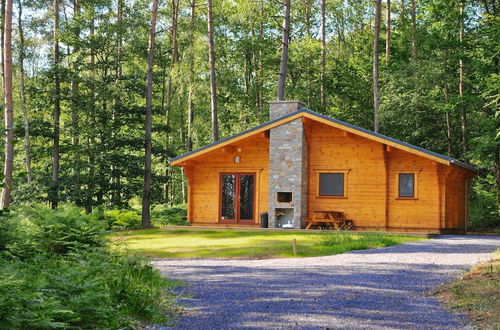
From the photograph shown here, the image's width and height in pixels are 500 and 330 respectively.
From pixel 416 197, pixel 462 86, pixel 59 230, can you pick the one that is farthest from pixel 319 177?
pixel 59 230

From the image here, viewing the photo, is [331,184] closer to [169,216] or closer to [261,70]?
[169,216]

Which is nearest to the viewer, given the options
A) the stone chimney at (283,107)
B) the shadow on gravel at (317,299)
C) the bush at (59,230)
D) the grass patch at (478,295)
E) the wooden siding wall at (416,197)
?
the shadow on gravel at (317,299)

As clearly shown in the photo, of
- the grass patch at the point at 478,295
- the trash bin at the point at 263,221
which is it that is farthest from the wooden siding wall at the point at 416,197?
the grass patch at the point at 478,295

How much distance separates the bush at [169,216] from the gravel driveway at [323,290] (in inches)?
556

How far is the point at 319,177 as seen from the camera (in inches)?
821

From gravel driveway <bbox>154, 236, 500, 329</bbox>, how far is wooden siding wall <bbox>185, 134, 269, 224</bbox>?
Answer: 8794 millimetres

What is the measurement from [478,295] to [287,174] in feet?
43.7

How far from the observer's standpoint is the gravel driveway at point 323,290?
20.1ft

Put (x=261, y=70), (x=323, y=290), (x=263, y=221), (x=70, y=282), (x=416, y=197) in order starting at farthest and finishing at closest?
(x=261, y=70), (x=263, y=221), (x=416, y=197), (x=323, y=290), (x=70, y=282)

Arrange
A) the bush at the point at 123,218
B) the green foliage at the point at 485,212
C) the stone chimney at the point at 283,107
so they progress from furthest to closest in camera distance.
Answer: the green foliage at the point at 485,212, the bush at the point at 123,218, the stone chimney at the point at 283,107

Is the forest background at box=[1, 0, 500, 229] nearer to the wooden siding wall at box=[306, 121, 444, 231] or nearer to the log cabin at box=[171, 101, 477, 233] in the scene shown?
the log cabin at box=[171, 101, 477, 233]

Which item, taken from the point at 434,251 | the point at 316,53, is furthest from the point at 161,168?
the point at 434,251

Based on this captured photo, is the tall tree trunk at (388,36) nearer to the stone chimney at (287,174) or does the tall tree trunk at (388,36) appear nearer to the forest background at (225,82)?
the forest background at (225,82)

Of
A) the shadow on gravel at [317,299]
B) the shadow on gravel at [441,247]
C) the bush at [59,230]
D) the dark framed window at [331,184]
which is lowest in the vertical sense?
the shadow on gravel at [317,299]
